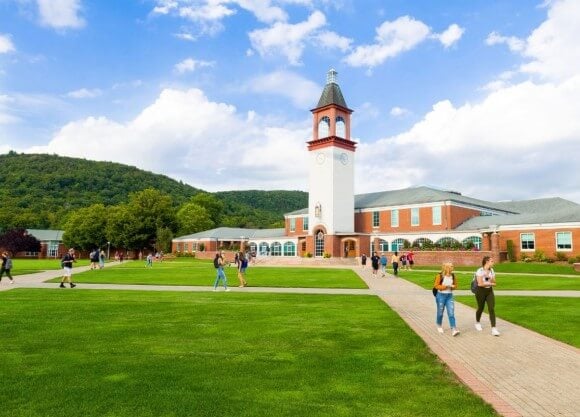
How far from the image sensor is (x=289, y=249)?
67.6 meters

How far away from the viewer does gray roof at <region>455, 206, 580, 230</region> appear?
43.5 metres

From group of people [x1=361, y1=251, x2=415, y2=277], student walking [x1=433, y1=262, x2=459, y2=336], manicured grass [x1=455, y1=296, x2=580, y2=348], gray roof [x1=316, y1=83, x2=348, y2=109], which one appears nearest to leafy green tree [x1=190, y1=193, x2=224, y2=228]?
gray roof [x1=316, y1=83, x2=348, y2=109]

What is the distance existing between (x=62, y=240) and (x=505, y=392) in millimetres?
96875

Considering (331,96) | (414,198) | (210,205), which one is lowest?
(414,198)

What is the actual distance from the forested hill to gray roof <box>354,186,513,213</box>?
1902 inches

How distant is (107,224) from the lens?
83.7m

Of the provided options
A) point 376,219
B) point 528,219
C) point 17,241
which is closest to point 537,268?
point 528,219

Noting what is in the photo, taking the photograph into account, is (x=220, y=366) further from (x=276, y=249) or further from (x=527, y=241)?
(x=276, y=249)

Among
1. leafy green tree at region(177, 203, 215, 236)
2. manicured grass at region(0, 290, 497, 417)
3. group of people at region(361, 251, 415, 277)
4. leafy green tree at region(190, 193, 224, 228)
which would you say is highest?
leafy green tree at region(190, 193, 224, 228)

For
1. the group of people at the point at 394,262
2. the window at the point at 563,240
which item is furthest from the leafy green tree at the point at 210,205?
the window at the point at 563,240

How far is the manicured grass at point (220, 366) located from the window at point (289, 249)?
52.8 m

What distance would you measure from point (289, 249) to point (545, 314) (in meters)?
54.1

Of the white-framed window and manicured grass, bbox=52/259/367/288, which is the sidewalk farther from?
the white-framed window

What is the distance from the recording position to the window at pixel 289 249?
66938 mm
